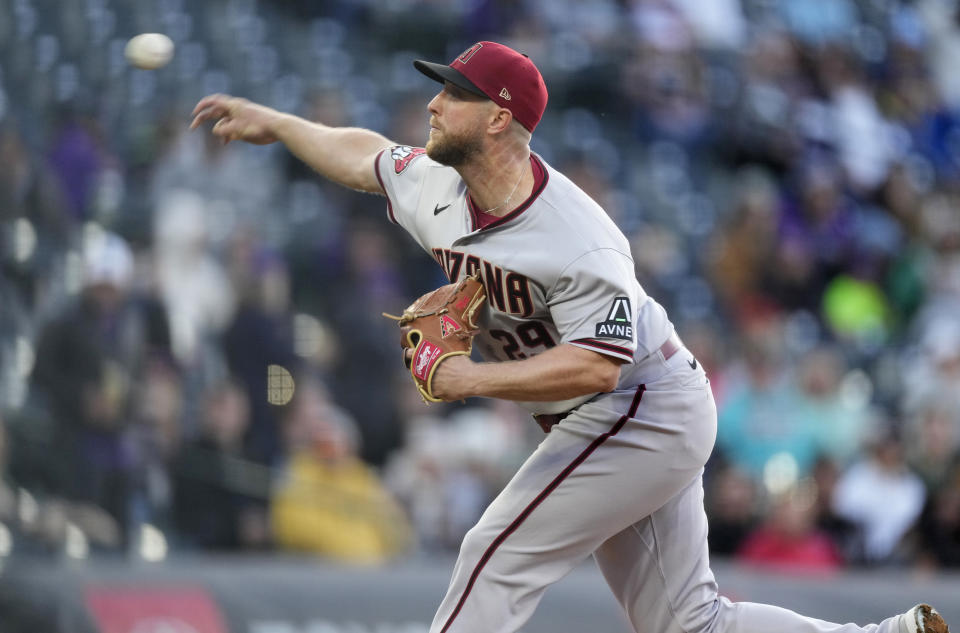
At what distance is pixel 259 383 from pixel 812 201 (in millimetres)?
5160

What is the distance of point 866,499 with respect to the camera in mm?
8102

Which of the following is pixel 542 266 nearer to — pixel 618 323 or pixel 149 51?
pixel 618 323

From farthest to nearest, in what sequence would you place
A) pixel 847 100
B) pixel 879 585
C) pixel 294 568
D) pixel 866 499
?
pixel 847 100
pixel 866 499
pixel 879 585
pixel 294 568

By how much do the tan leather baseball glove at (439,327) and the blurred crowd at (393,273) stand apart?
296 cm

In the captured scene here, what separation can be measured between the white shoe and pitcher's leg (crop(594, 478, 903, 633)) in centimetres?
3

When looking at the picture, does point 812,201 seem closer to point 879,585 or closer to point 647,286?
point 647,286

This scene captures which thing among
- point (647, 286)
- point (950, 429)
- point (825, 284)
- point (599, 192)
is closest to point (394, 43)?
point (599, 192)

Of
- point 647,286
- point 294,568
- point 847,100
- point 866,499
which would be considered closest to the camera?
point 294,568

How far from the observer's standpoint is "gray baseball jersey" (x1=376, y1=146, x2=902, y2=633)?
12.8ft

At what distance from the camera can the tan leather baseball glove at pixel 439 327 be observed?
390 centimetres

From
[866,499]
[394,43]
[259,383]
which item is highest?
[394,43]

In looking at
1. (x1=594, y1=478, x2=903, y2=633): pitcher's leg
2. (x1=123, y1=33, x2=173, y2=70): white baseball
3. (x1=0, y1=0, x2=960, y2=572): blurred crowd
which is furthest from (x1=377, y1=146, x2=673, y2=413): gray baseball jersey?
(x1=0, y1=0, x2=960, y2=572): blurred crowd

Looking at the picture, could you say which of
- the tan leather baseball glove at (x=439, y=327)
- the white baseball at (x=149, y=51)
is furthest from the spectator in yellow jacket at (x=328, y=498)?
the tan leather baseball glove at (x=439, y=327)

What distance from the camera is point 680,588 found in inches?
164
